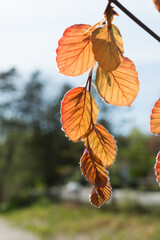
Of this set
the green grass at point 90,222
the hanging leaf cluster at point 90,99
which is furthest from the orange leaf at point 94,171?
the green grass at point 90,222

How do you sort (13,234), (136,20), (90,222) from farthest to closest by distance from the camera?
1. (13,234)
2. (90,222)
3. (136,20)

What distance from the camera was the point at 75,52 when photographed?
0.13m

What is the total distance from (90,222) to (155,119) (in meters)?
6.60

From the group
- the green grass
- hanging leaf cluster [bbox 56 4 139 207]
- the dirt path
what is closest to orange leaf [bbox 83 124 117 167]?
hanging leaf cluster [bbox 56 4 139 207]

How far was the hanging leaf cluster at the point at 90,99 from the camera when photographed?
122 millimetres

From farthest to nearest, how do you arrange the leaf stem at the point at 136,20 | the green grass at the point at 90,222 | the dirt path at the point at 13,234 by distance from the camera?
1. the dirt path at the point at 13,234
2. the green grass at the point at 90,222
3. the leaf stem at the point at 136,20

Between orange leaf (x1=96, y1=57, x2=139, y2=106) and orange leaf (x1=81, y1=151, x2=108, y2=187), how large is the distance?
0.08 feet

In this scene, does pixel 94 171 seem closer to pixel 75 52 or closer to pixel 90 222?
pixel 75 52

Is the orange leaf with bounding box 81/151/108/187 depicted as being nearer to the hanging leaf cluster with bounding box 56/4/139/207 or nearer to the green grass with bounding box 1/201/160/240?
the hanging leaf cluster with bounding box 56/4/139/207

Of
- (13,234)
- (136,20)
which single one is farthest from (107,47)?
(13,234)

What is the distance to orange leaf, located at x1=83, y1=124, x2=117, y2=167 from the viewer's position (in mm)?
128

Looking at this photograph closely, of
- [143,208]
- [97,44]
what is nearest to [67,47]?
[97,44]

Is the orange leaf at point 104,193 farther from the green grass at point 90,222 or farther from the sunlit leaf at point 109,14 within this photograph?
the green grass at point 90,222

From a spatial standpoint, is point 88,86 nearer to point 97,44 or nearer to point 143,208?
point 97,44
